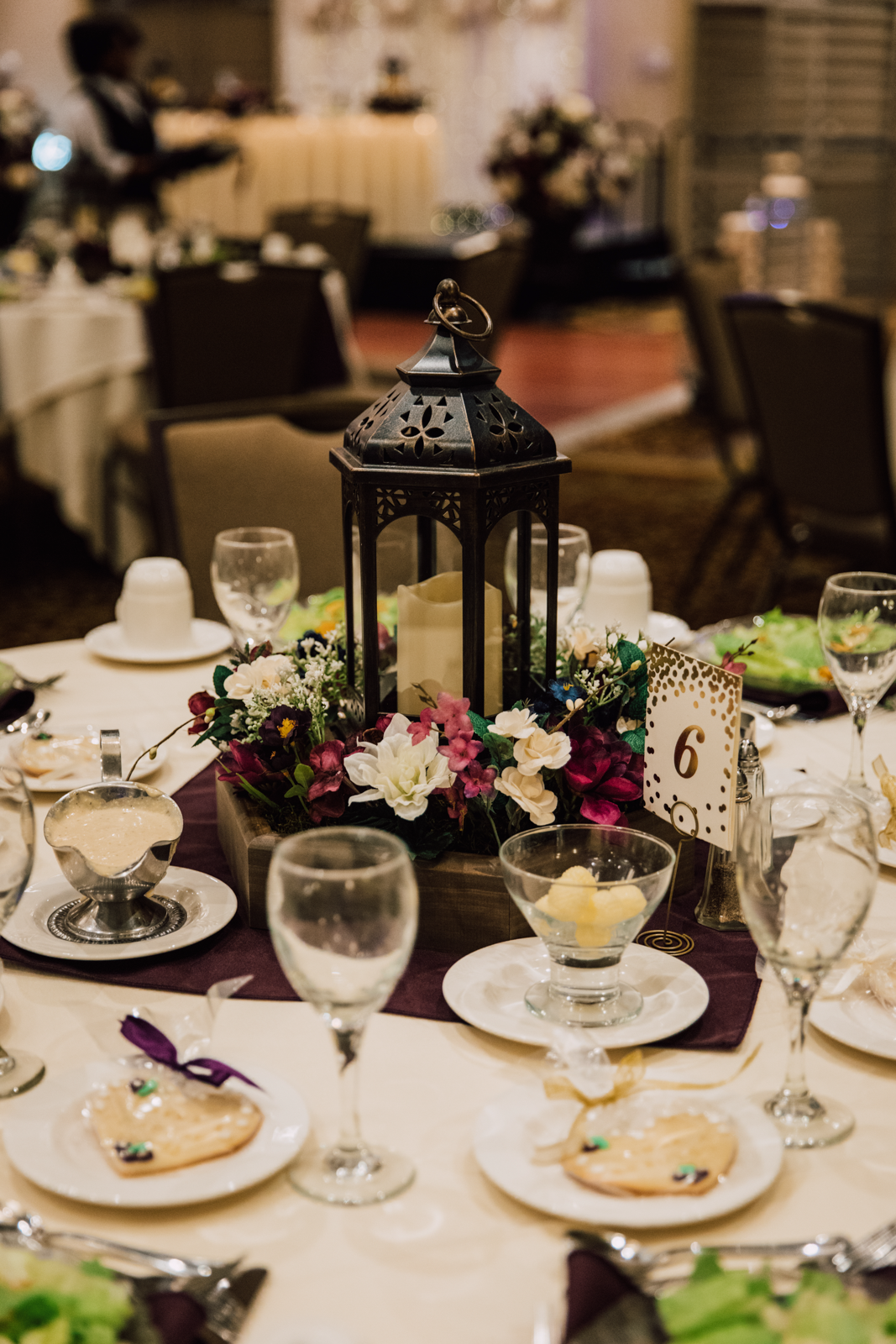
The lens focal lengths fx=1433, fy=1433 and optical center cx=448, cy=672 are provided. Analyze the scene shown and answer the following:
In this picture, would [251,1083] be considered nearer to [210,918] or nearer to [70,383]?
[210,918]

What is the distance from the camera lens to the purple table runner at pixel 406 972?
1.03m

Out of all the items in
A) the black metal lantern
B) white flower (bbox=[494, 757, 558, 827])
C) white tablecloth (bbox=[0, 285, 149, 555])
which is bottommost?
white tablecloth (bbox=[0, 285, 149, 555])

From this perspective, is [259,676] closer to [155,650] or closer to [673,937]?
[673,937]

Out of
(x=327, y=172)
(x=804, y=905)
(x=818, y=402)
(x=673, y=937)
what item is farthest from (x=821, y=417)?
(x=327, y=172)

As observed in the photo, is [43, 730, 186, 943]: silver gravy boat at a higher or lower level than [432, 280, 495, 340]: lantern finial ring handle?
lower

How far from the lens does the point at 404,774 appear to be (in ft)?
3.64

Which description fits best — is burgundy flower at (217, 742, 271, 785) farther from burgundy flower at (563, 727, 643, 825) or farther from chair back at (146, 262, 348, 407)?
chair back at (146, 262, 348, 407)

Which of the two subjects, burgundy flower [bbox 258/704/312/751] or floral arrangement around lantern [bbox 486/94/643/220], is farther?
floral arrangement around lantern [bbox 486/94/643/220]

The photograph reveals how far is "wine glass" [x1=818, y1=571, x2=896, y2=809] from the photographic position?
1382 millimetres

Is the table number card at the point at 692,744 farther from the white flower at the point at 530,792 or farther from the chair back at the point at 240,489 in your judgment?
the chair back at the point at 240,489

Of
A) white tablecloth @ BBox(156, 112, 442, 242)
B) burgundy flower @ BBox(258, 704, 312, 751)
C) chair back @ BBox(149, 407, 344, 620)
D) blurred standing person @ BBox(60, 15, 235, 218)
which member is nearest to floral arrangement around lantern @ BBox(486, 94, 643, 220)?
white tablecloth @ BBox(156, 112, 442, 242)

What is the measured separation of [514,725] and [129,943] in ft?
1.13

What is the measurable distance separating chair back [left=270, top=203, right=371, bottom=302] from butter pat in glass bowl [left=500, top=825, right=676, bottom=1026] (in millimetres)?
5486

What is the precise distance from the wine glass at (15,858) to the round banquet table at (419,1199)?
0.07ft
